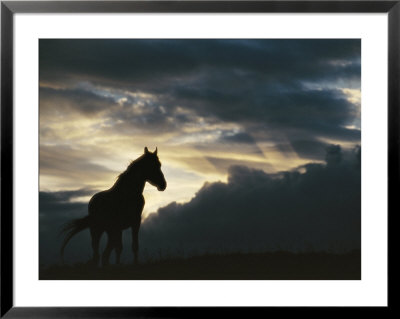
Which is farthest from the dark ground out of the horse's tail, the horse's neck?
the horse's neck

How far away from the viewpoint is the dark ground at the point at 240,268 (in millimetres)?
3197

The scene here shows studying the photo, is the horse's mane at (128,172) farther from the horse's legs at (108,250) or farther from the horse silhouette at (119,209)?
the horse's legs at (108,250)

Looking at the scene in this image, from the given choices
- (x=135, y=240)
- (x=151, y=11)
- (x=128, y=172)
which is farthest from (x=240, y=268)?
(x=151, y=11)

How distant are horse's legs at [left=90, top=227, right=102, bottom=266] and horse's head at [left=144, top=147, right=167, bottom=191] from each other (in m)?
0.45

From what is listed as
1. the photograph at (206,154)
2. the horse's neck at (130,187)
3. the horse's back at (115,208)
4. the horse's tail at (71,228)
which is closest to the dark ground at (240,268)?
the photograph at (206,154)

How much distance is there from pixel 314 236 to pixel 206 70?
1.15 m

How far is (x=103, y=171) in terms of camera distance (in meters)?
3.23

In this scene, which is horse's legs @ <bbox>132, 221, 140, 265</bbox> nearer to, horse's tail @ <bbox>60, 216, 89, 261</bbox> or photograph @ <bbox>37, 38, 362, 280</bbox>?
photograph @ <bbox>37, 38, 362, 280</bbox>

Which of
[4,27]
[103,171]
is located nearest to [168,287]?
[103,171]

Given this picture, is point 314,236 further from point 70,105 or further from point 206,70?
point 70,105

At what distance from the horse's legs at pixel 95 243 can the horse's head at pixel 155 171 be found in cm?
45

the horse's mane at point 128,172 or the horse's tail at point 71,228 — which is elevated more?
the horse's mane at point 128,172

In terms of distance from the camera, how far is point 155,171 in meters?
3.14

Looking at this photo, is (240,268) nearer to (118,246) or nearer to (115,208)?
(118,246)
